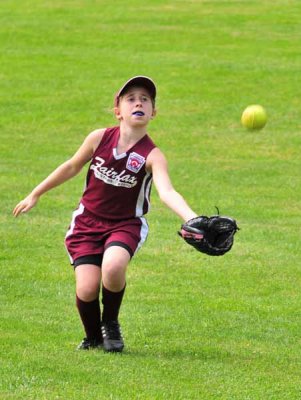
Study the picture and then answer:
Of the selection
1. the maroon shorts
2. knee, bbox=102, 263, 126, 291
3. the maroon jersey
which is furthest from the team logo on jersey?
knee, bbox=102, 263, 126, 291

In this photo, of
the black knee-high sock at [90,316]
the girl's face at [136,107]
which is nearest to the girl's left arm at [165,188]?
the girl's face at [136,107]

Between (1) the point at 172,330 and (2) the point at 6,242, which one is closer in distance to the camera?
Result: (1) the point at 172,330

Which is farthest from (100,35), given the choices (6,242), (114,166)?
(114,166)

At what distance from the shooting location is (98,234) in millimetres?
7113

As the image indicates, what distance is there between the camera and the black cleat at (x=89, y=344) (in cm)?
714

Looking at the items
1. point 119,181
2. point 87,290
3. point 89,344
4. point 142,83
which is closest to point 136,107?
point 142,83

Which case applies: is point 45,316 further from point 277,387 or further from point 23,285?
point 277,387

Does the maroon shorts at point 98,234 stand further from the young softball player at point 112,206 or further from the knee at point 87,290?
the knee at point 87,290

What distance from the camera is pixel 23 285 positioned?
8.91 meters

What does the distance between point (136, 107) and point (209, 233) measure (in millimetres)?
1181

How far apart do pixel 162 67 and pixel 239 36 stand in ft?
9.99

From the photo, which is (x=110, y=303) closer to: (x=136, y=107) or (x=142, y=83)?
(x=136, y=107)

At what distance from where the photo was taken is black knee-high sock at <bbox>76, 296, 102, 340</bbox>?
23.2 ft

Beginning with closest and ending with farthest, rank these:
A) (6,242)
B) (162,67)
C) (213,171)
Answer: (6,242)
(213,171)
(162,67)
